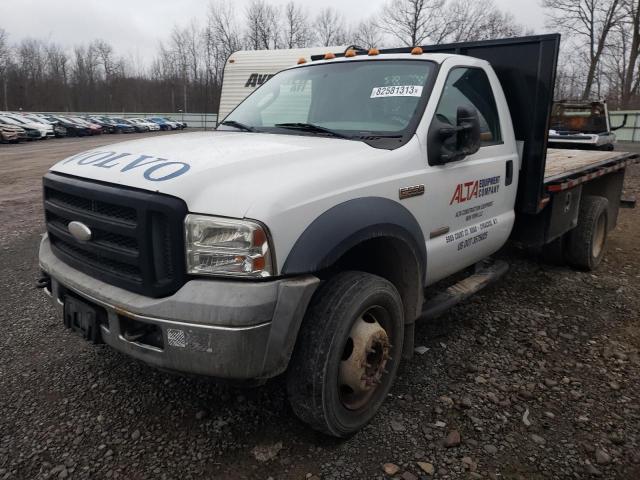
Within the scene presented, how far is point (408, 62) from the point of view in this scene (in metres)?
3.50

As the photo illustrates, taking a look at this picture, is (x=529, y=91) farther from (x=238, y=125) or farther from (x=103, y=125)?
(x=103, y=125)

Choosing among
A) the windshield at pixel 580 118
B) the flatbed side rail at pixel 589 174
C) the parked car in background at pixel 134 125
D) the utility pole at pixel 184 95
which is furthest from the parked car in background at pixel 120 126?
the flatbed side rail at pixel 589 174

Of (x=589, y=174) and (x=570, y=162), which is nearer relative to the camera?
(x=589, y=174)

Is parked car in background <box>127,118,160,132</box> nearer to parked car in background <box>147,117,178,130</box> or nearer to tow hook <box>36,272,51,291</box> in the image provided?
parked car in background <box>147,117,178,130</box>

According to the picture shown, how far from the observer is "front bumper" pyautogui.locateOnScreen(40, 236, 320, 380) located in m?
2.15

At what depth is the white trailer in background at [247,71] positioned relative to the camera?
11.5 meters

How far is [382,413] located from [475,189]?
1662 mm

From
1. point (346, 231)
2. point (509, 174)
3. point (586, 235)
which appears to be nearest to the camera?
point (346, 231)

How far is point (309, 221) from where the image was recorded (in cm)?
237

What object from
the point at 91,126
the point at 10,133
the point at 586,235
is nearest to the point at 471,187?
the point at 586,235

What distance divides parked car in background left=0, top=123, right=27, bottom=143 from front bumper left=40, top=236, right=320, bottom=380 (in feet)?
98.9

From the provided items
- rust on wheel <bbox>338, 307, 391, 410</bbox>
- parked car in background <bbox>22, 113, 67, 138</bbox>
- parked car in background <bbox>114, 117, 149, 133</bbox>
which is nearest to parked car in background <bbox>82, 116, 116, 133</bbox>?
parked car in background <bbox>114, 117, 149, 133</bbox>

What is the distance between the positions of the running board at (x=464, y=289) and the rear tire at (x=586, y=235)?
1.39 m

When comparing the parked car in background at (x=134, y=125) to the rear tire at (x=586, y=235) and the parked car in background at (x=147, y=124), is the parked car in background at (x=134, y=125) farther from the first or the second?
the rear tire at (x=586, y=235)
